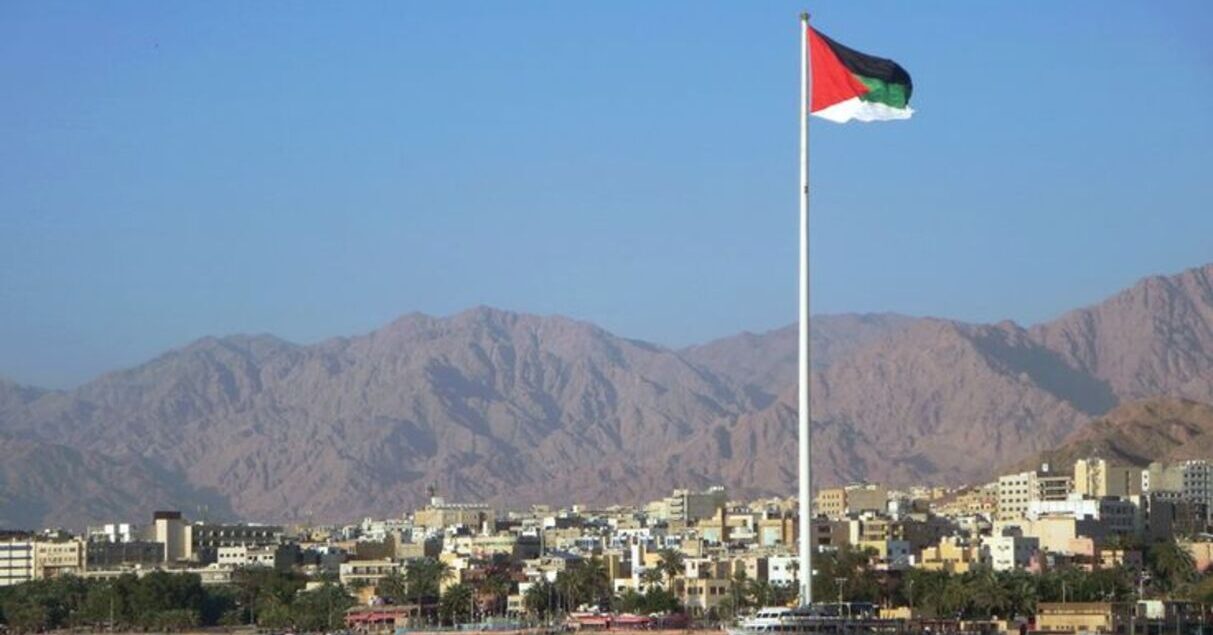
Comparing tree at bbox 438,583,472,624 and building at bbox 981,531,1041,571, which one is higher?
building at bbox 981,531,1041,571

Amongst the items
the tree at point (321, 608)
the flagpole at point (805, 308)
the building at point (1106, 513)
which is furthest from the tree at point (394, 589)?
the flagpole at point (805, 308)

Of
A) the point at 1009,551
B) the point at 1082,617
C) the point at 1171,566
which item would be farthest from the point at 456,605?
the point at 1082,617

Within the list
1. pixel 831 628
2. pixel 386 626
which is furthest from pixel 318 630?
pixel 831 628

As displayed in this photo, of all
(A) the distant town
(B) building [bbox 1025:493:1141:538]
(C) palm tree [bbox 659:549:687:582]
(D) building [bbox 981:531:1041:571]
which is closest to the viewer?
(A) the distant town

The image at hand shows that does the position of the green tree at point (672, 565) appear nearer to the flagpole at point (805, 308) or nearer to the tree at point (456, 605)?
the tree at point (456, 605)

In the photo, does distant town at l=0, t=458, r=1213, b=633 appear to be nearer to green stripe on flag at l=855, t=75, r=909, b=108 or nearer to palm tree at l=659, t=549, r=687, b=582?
palm tree at l=659, t=549, r=687, b=582

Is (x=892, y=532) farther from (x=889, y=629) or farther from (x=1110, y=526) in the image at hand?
(x=889, y=629)

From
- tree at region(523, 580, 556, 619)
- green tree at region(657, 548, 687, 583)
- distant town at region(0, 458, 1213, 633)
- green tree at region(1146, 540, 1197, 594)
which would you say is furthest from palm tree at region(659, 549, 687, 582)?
green tree at region(1146, 540, 1197, 594)

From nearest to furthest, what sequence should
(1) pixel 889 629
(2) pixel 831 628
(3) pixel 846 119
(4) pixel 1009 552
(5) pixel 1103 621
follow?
1. (3) pixel 846 119
2. (2) pixel 831 628
3. (1) pixel 889 629
4. (5) pixel 1103 621
5. (4) pixel 1009 552
